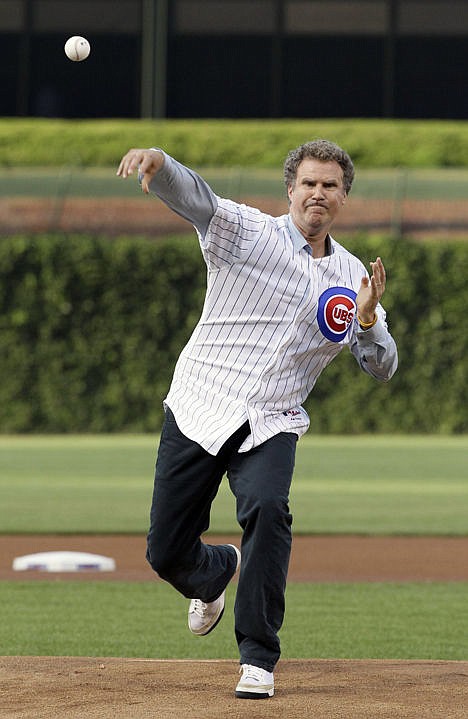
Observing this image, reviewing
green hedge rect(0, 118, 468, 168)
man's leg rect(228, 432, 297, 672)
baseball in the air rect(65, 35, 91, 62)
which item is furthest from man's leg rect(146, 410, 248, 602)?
green hedge rect(0, 118, 468, 168)

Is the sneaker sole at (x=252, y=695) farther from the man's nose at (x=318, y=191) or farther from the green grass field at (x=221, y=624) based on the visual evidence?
the man's nose at (x=318, y=191)

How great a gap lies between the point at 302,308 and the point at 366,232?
17964 millimetres

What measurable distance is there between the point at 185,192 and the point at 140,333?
57.5 feet

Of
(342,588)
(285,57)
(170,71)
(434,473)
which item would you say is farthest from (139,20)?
(342,588)

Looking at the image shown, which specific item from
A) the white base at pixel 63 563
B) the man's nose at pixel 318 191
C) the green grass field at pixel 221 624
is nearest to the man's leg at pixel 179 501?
the man's nose at pixel 318 191

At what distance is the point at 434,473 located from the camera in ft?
54.2

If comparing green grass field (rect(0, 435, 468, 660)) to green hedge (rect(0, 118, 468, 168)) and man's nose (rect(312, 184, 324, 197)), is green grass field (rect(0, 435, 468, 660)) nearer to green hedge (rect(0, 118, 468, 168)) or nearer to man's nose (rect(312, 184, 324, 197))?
man's nose (rect(312, 184, 324, 197))

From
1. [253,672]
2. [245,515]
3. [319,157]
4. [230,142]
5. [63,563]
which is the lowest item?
[63,563]

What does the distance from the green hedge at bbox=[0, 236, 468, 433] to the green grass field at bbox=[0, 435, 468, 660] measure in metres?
0.61

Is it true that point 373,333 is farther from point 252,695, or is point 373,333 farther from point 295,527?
point 295,527

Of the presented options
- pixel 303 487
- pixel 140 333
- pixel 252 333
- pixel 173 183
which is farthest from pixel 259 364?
pixel 140 333

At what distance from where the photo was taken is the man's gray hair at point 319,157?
18.3ft

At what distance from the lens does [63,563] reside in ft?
31.0

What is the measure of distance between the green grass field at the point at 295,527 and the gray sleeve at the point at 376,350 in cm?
178
